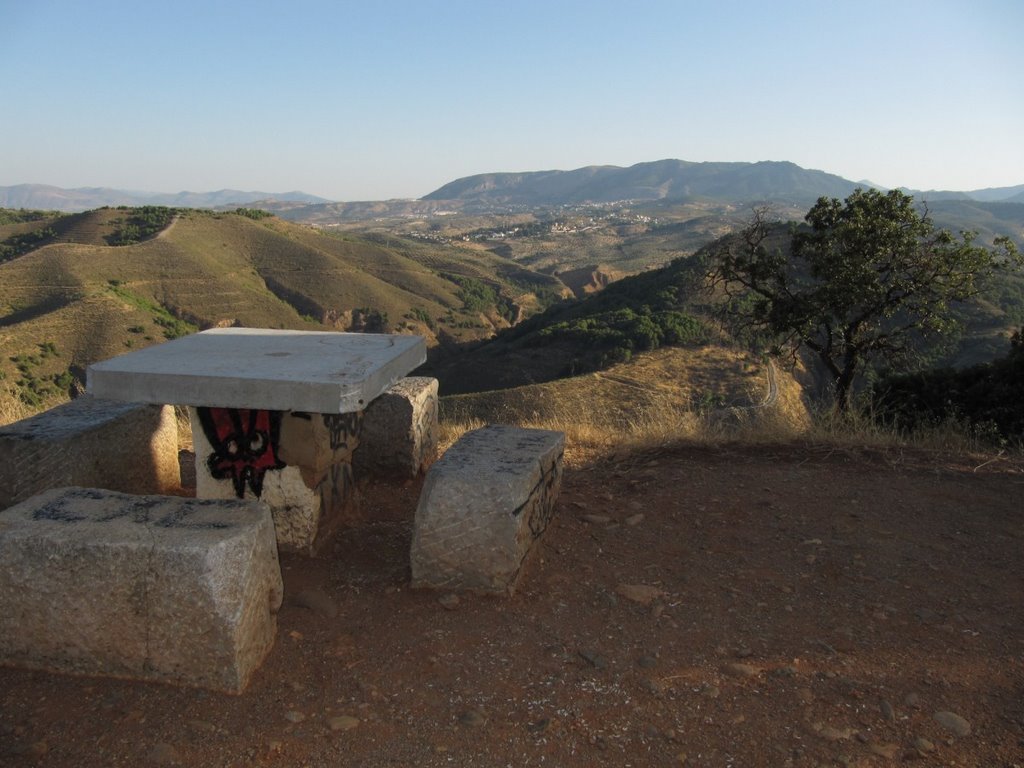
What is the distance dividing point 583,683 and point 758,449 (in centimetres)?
375

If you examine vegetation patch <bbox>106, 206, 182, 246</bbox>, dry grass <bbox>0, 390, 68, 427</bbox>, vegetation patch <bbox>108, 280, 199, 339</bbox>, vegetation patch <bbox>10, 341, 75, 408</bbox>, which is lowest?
vegetation patch <bbox>10, 341, 75, 408</bbox>

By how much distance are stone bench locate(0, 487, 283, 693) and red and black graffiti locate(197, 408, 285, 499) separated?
1155 mm

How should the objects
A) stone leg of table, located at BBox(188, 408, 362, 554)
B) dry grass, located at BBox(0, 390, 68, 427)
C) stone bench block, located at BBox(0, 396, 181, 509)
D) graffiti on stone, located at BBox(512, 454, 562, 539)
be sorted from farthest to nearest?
dry grass, located at BBox(0, 390, 68, 427) < stone bench block, located at BBox(0, 396, 181, 509) < stone leg of table, located at BBox(188, 408, 362, 554) < graffiti on stone, located at BBox(512, 454, 562, 539)

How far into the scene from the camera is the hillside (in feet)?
126

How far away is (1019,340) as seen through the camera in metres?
9.56

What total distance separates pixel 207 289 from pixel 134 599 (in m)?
53.8

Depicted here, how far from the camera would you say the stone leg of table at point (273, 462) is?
411 centimetres

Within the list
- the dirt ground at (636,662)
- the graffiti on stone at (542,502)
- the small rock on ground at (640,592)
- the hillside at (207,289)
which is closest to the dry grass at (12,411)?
the dirt ground at (636,662)

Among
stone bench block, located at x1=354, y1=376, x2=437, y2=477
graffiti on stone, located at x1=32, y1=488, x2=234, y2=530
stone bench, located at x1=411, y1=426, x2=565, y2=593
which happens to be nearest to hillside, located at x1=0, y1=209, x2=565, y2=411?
stone bench block, located at x1=354, y1=376, x2=437, y2=477

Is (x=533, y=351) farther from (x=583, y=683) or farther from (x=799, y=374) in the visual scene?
(x=583, y=683)

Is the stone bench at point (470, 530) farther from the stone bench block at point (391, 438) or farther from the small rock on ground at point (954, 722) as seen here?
the small rock on ground at point (954, 722)

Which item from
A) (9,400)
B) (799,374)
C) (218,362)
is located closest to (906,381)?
(218,362)

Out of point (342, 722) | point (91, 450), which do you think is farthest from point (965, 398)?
point (91, 450)

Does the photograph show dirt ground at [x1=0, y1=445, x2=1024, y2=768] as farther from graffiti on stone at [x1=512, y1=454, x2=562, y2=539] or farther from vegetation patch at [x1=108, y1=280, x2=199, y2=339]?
vegetation patch at [x1=108, y1=280, x2=199, y2=339]
